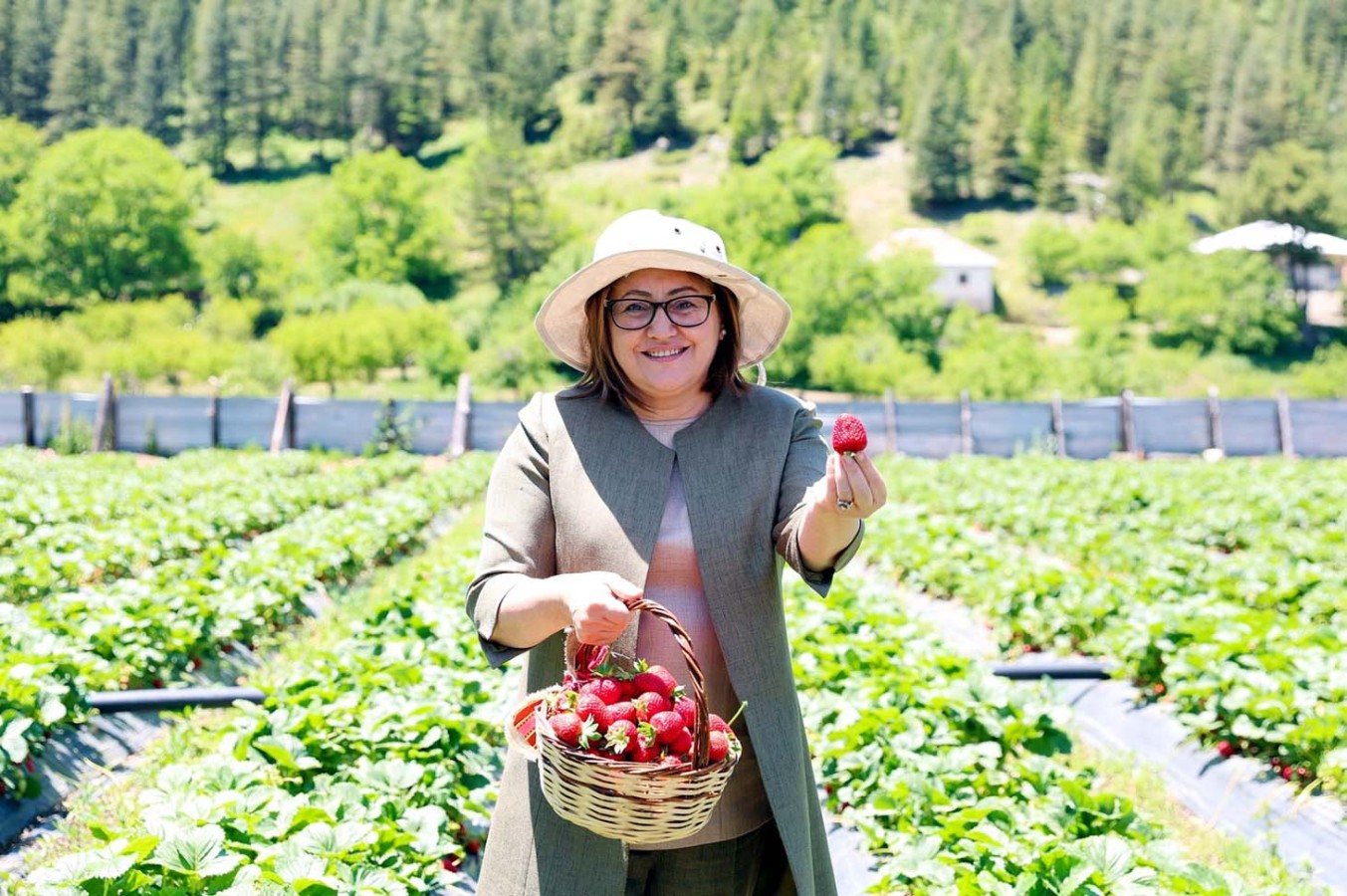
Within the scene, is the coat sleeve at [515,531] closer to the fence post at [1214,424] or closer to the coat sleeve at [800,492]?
the coat sleeve at [800,492]

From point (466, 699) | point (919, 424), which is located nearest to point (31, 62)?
point (919, 424)

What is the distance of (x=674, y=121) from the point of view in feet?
314

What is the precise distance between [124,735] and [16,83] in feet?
335

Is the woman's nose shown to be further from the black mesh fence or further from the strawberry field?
the black mesh fence

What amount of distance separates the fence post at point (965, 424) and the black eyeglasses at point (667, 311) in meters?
21.1

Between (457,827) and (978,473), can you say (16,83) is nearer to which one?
(978,473)

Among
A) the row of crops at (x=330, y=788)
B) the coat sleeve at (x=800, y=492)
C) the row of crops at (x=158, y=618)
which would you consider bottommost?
the row of crops at (x=158, y=618)

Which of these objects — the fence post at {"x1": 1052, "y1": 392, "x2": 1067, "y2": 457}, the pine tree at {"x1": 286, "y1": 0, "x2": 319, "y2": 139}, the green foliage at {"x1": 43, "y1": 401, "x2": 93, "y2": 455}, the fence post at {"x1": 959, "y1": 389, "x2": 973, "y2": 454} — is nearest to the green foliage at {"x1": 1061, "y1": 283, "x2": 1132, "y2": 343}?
the fence post at {"x1": 1052, "y1": 392, "x2": 1067, "y2": 457}

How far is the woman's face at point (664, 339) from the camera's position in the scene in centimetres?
218

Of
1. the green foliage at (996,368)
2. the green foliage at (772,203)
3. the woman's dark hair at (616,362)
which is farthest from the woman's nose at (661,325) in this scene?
the green foliage at (772,203)

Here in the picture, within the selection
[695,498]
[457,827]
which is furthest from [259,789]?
[695,498]

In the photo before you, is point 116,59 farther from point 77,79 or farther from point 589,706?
point 589,706

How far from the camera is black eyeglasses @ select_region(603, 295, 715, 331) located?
219cm

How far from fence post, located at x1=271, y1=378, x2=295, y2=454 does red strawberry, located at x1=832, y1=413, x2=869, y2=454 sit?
20897 mm
